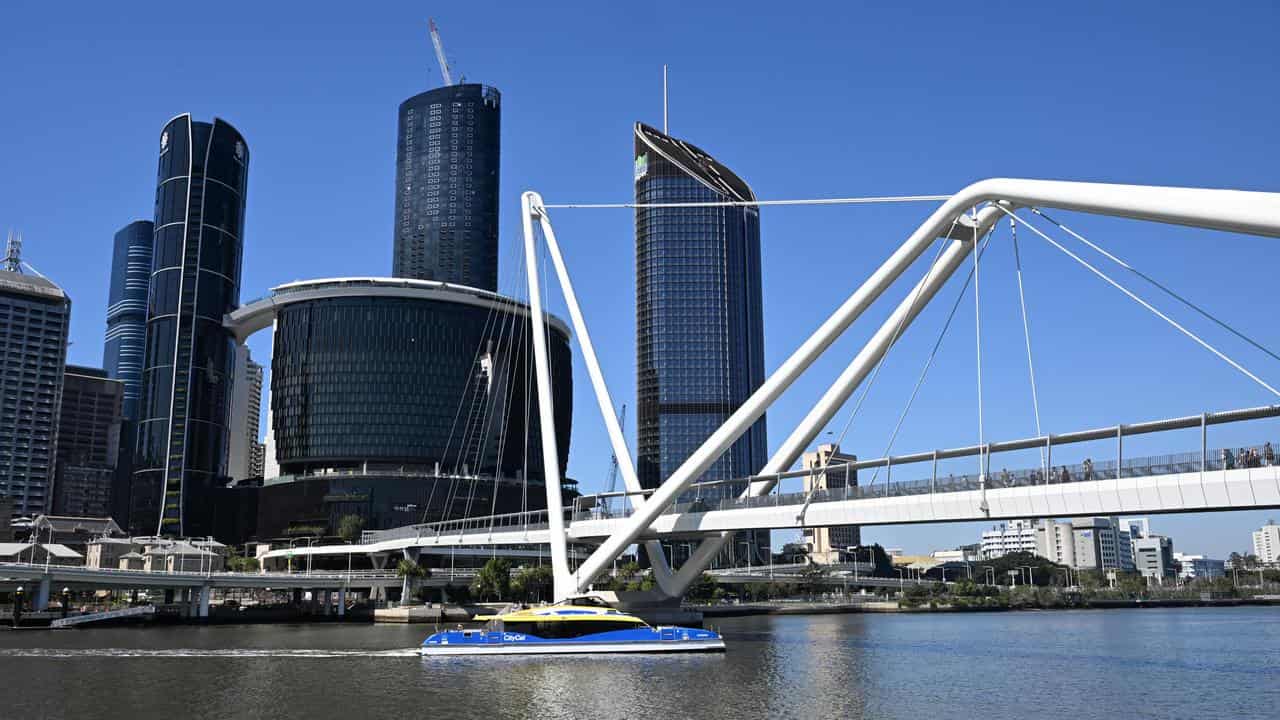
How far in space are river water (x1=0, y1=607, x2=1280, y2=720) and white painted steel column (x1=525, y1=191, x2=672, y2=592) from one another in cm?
720

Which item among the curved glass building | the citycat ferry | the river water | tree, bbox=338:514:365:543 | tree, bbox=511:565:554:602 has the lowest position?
the river water

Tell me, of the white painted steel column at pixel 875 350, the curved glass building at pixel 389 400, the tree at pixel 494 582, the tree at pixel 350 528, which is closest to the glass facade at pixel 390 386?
the curved glass building at pixel 389 400

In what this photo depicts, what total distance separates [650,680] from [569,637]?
12.2 meters

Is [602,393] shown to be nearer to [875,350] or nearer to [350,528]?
[875,350]

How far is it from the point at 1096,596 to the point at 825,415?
139 metres

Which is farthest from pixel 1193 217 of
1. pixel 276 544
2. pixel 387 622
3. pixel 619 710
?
pixel 276 544

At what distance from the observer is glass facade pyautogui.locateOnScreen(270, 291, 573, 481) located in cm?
18225

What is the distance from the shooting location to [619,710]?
3778cm

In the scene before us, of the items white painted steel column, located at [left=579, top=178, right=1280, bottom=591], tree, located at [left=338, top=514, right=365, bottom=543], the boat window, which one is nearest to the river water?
the boat window

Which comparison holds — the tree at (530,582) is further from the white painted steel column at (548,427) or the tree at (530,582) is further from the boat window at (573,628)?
the boat window at (573,628)

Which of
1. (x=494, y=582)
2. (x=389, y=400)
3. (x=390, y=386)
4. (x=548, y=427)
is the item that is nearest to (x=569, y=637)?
(x=548, y=427)

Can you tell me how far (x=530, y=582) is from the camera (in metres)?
102

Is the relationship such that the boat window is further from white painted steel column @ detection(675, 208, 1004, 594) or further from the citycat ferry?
white painted steel column @ detection(675, 208, 1004, 594)

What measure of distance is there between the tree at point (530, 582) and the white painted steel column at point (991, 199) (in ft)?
124
